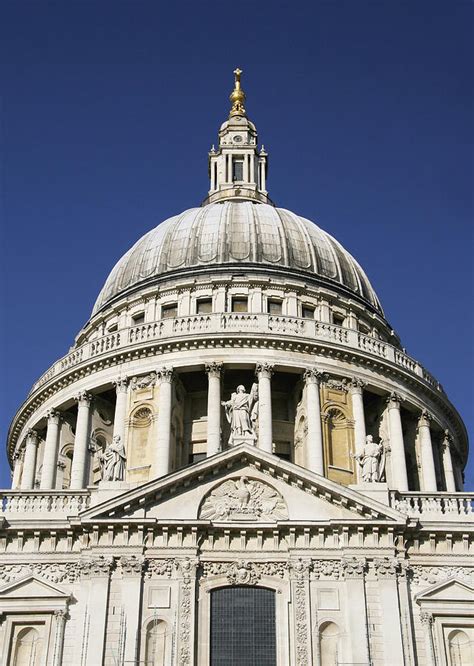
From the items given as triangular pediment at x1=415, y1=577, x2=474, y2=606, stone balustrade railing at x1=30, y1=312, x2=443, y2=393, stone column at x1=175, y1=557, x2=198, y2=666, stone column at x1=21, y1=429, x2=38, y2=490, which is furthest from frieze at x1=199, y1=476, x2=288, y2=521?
stone column at x1=21, y1=429, x2=38, y2=490

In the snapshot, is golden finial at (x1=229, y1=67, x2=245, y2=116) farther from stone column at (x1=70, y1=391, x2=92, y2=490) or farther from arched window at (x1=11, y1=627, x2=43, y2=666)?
arched window at (x1=11, y1=627, x2=43, y2=666)

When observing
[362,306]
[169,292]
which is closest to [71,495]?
[169,292]

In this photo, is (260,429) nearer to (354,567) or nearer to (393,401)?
(393,401)

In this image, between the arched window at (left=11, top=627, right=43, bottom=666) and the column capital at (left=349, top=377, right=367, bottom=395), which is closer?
the arched window at (left=11, top=627, right=43, bottom=666)

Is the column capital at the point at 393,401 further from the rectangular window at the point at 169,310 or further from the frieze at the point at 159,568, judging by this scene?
the frieze at the point at 159,568

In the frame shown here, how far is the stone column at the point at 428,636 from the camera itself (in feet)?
97.6

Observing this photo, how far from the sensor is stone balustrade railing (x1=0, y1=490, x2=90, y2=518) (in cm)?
3272

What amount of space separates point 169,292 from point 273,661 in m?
25.6

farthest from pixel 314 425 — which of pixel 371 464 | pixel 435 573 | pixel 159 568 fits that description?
pixel 159 568

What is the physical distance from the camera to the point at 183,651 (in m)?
29.3

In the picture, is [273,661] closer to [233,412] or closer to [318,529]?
[318,529]

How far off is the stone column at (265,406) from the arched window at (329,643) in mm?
13076

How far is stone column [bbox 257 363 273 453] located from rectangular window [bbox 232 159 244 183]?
821 inches

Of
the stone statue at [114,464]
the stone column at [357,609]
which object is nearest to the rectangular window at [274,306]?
the stone statue at [114,464]
